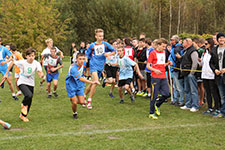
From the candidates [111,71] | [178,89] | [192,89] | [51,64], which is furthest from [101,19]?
[192,89]

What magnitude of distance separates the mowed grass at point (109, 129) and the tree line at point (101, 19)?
3153cm

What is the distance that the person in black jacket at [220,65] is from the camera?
811 centimetres

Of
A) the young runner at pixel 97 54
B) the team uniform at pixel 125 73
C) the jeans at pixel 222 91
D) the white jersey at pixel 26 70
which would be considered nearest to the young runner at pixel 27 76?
the white jersey at pixel 26 70

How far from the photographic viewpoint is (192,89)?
9.25m

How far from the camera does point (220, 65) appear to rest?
324 inches

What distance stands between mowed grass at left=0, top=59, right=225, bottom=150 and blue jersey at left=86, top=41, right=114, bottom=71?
1.38 metres

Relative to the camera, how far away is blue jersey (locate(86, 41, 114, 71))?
980cm

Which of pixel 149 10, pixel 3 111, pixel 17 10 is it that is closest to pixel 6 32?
pixel 17 10

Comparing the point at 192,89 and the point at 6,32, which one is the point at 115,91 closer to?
the point at 192,89

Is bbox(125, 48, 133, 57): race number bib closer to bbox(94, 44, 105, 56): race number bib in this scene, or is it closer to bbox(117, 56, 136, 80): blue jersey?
bbox(117, 56, 136, 80): blue jersey

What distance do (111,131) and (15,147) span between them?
6.88ft

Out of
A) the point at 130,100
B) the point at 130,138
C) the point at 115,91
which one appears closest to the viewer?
the point at 130,138

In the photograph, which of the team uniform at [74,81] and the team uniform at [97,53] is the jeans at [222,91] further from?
the team uniform at [74,81]

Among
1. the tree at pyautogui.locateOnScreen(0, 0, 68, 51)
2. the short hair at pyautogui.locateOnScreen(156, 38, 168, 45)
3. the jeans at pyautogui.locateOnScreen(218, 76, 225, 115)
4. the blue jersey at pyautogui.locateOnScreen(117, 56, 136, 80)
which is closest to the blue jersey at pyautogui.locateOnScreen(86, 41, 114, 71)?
the blue jersey at pyautogui.locateOnScreen(117, 56, 136, 80)
